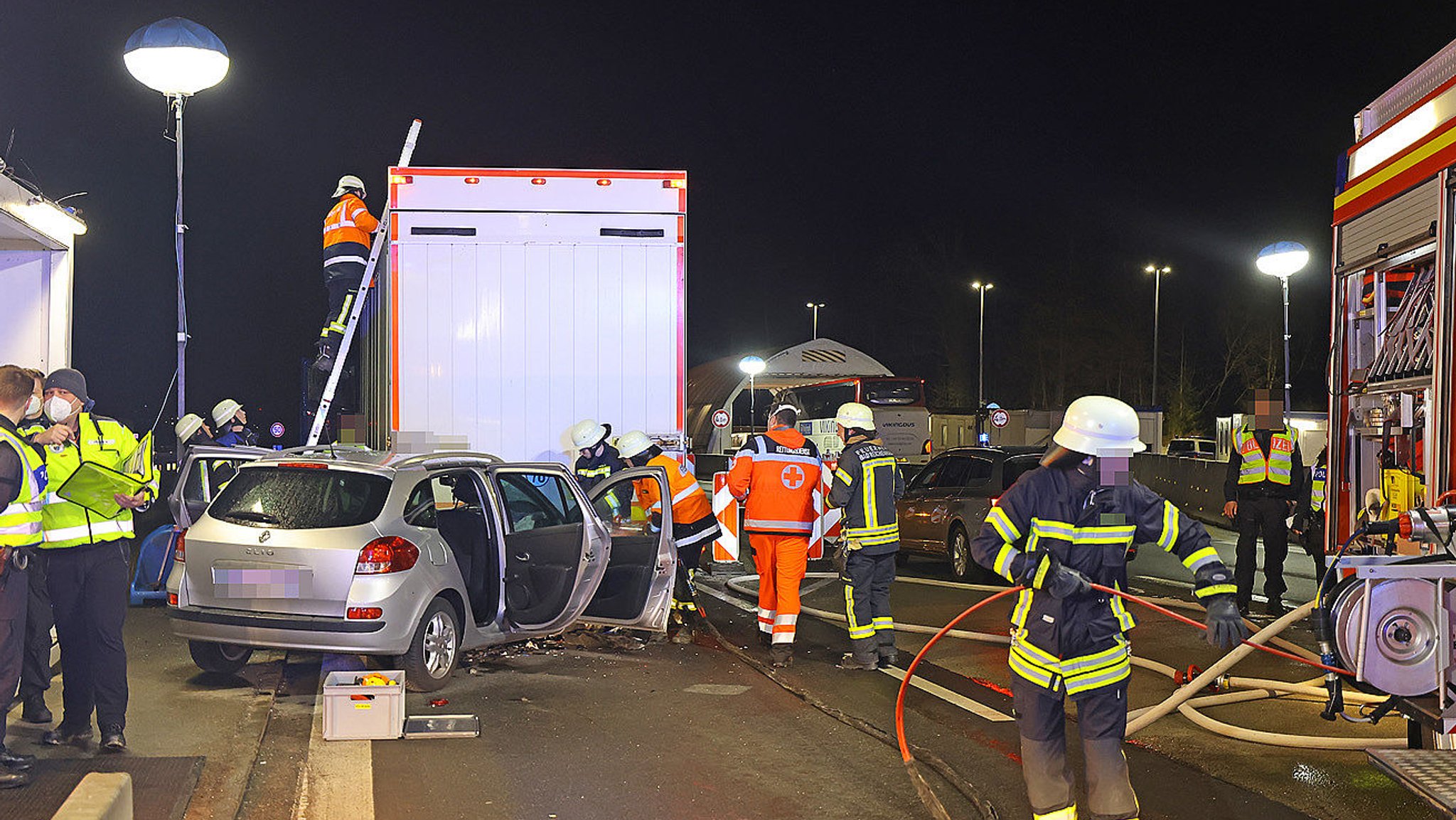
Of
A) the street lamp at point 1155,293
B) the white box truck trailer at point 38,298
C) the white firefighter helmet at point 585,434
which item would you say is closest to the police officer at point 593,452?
the white firefighter helmet at point 585,434

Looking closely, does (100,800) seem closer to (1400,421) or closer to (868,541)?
(868,541)

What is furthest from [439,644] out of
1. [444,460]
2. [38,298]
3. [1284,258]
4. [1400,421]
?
[1284,258]

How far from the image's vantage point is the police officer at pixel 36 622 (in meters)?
6.03

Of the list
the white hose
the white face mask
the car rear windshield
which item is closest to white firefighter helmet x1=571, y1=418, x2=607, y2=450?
the car rear windshield

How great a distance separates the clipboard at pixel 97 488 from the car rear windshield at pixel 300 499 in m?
1.21

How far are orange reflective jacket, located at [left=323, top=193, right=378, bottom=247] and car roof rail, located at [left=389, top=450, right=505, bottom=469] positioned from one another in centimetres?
475

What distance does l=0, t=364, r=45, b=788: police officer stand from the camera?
5.51 metres

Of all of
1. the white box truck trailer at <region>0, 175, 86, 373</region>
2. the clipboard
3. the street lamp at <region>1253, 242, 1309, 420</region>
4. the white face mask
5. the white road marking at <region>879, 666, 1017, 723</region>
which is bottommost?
the white road marking at <region>879, 666, 1017, 723</region>

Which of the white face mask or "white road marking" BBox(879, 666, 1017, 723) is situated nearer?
the white face mask

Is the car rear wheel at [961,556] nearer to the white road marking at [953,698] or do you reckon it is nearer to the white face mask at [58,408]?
the white road marking at [953,698]

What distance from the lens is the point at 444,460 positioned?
8344 mm

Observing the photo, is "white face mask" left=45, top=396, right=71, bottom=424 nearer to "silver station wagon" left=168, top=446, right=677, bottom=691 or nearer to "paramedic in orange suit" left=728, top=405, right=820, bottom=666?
"silver station wagon" left=168, top=446, right=677, bottom=691

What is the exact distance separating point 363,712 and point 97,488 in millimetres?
1645

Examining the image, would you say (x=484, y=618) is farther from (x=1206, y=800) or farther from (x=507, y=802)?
(x=1206, y=800)
